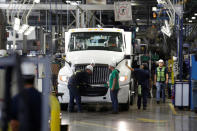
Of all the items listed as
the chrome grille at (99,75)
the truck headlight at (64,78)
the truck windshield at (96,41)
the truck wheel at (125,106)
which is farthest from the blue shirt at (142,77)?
the truck headlight at (64,78)

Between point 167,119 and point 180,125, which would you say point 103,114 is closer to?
point 167,119

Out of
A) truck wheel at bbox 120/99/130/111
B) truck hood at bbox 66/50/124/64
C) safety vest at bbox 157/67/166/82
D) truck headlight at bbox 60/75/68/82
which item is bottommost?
truck wheel at bbox 120/99/130/111

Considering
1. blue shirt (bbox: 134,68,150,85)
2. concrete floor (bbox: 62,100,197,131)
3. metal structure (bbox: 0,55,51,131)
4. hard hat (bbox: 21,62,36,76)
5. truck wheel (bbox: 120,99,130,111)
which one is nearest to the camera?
metal structure (bbox: 0,55,51,131)

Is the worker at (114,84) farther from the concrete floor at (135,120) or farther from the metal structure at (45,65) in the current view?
the metal structure at (45,65)

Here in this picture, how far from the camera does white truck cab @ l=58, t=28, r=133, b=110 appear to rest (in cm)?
1745

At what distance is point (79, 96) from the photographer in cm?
1719

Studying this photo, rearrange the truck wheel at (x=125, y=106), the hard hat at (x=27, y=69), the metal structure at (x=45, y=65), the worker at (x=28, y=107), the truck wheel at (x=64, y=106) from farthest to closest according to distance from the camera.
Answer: the truck wheel at (x=125, y=106)
the truck wheel at (x=64, y=106)
the hard hat at (x=27, y=69)
the metal structure at (x=45, y=65)
the worker at (x=28, y=107)

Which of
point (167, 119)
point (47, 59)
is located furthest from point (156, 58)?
point (47, 59)

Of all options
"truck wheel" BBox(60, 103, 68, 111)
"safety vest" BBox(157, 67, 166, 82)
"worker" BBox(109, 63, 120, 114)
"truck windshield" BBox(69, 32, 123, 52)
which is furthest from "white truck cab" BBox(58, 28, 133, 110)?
"safety vest" BBox(157, 67, 166, 82)

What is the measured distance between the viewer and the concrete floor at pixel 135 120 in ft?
44.0

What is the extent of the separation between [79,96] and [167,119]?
334 cm

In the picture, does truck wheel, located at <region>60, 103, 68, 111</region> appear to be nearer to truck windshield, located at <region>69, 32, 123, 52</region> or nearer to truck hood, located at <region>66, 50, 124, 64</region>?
truck hood, located at <region>66, 50, 124, 64</region>

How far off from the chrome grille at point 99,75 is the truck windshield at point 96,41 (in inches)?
57.5

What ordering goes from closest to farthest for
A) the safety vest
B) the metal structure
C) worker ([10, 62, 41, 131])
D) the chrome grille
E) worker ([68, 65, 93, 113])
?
worker ([10, 62, 41, 131]), the metal structure, worker ([68, 65, 93, 113]), the chrome grille, the safety vest
